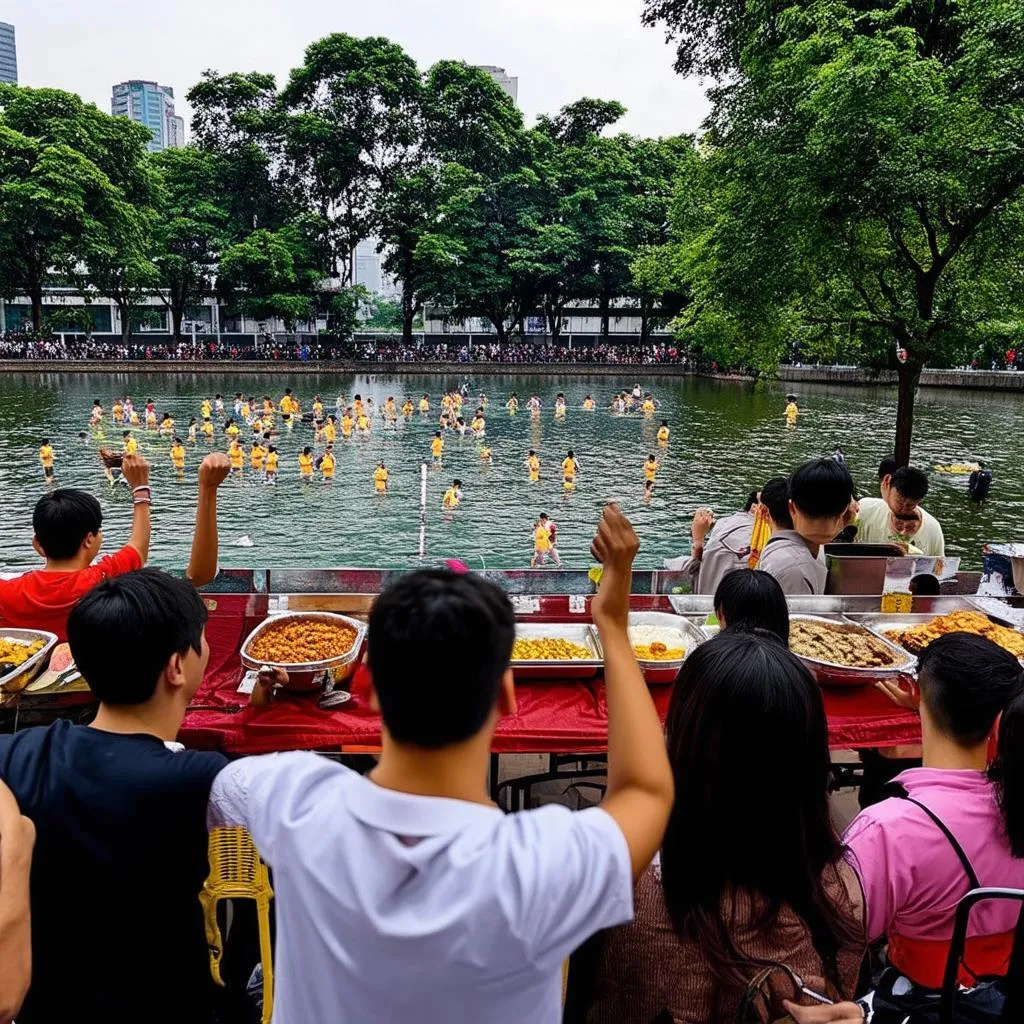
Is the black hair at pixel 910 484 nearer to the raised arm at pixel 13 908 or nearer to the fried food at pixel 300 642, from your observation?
the fried food at pixel 300 642

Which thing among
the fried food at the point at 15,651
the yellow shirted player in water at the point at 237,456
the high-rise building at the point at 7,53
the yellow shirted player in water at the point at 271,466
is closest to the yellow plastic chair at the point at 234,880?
the fried food at the point at 15,651

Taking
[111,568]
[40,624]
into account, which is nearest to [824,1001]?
[111,568]

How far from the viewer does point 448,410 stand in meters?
27.2

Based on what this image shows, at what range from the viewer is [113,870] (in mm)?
A: 1656

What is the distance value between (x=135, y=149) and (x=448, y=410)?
27.6m

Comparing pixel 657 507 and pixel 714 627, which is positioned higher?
pixel 714 627

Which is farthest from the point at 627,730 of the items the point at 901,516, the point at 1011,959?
the point at 901,516

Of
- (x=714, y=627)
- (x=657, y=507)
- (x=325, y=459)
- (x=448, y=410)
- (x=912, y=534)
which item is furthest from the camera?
(x=448, y=410)

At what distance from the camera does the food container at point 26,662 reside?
2.85 metres

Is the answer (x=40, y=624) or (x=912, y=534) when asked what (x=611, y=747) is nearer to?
(x=40, y=624)

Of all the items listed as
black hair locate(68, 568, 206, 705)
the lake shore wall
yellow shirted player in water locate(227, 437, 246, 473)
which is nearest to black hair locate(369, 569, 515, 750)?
black hair locate(68, 568, 206, 705)

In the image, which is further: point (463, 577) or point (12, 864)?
point (12, 864)

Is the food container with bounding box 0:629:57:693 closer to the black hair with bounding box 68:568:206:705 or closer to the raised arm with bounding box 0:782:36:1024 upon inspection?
the black hair with bounding box 68:568:206:705

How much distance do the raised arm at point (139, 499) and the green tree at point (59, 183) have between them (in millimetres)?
41272
